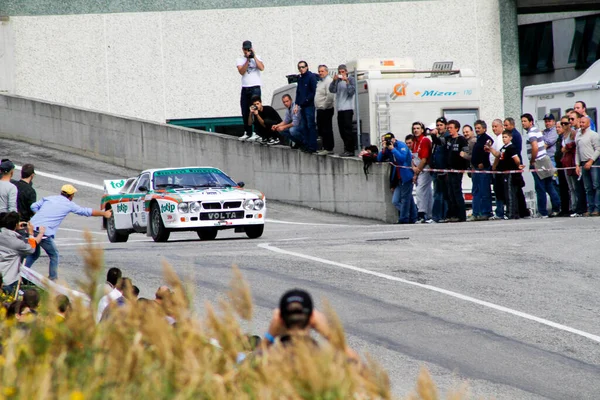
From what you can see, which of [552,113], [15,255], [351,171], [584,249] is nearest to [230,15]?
→ [351,171]

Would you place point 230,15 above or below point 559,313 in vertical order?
above

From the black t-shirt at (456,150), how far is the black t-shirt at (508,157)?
781 millimetres

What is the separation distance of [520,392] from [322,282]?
5093 mm

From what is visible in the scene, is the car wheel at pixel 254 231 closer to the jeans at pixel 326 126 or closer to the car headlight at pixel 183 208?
the car headlight at pixel 183 208

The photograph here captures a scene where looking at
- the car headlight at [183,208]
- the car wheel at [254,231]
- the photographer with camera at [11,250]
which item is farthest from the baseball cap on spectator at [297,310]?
the car wheel at [254,231]

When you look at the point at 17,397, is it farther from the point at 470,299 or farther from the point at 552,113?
the point at 552,113

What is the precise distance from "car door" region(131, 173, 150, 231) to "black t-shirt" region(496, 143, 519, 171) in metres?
6.67

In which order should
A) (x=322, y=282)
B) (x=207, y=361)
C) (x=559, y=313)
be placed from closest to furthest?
(x=207, y=361)
(x=559, y=313)
(x=322, y=282)

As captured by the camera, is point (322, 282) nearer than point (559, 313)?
No

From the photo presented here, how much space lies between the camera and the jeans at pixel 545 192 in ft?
71.4

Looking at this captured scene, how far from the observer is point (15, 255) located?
1333 cm

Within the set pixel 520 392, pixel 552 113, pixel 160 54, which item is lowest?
pixel 520 392

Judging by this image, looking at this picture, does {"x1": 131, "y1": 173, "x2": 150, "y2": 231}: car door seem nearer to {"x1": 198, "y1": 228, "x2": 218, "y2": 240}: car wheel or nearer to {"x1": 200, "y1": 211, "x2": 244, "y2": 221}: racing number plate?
{"x1": 198, "y1": 228, "x2": 218, "y2": 240}: car wheel

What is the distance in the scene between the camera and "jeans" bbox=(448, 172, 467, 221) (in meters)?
22.2
